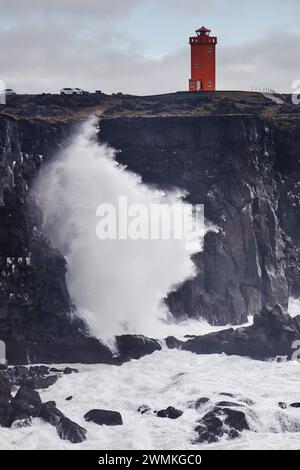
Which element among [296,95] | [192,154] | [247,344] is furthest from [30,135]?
[296,95]

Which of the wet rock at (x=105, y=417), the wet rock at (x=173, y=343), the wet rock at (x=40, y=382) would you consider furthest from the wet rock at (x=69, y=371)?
the wet rock at (x=105, y=417)

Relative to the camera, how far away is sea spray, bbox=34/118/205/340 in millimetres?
75125

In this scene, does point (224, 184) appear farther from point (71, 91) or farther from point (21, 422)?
point (21, 422)

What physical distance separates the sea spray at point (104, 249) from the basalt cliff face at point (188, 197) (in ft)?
3.77

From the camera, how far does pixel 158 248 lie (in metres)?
80.8

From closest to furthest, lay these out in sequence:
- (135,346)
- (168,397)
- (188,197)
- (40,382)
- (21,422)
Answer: (21,422), (168,397), (40,382), (135,346), (188,197)

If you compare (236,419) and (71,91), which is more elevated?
(71,91)

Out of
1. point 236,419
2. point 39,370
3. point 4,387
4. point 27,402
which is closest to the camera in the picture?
point 236,419

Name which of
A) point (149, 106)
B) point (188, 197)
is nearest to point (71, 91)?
point (149, 106)

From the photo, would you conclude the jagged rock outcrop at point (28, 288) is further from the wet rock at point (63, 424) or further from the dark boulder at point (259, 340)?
the wet rock at point (63, 424)

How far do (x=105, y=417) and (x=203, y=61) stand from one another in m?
50.6

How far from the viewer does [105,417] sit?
57344 millimetres

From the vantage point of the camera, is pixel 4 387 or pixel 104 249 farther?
pixel 104 249

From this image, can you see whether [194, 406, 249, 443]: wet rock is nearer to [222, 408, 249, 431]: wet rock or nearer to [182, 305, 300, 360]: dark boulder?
[222, 408, 249, 431]: wet rock
